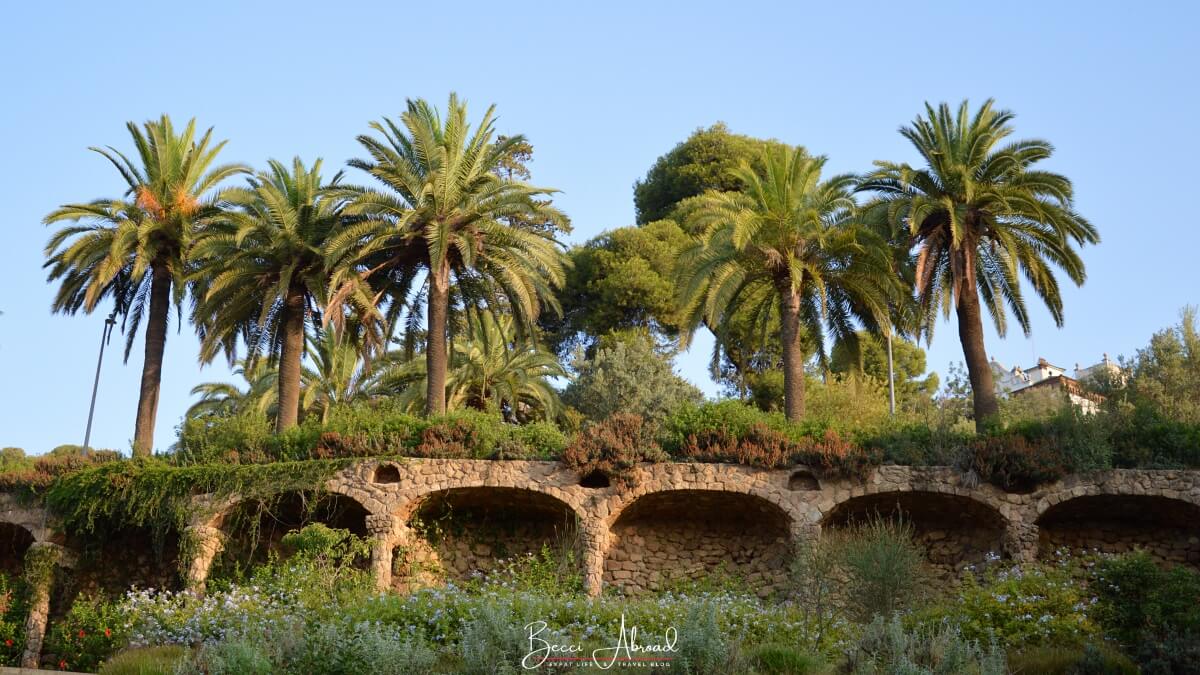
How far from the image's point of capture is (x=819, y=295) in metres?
25.0

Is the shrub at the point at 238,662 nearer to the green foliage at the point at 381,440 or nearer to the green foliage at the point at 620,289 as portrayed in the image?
the green foliage at the point at 381,440

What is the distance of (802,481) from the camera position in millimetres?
22312

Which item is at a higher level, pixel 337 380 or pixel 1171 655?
pixel 337 380

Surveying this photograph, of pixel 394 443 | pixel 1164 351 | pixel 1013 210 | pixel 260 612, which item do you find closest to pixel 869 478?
pixel 1013 210

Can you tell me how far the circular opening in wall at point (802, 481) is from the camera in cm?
2217

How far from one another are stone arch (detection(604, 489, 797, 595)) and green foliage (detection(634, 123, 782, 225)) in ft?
70.1

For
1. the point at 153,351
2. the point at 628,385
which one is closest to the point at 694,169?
the point at 628,385

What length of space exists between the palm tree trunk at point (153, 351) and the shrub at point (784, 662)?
1586cm

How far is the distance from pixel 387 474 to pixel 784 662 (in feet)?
33.3

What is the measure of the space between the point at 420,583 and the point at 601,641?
19.7 ft

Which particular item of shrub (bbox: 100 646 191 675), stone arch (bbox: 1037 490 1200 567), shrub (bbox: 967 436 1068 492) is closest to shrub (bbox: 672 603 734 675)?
shrub (bbox: 100 646 191 675)

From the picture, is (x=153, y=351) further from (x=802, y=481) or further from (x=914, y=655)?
(x=914, y=655)

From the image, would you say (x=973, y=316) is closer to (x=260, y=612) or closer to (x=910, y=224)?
(x=910, y=224)

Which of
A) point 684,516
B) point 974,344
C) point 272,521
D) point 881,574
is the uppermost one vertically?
point 974,344
